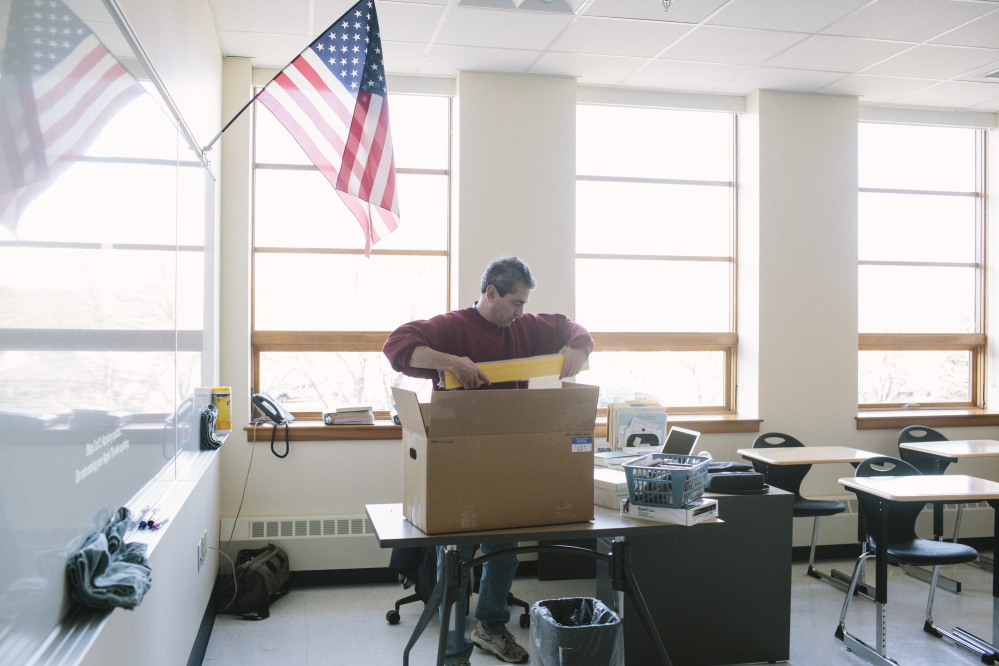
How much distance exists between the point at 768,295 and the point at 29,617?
453cm

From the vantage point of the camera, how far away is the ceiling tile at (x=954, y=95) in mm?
4742

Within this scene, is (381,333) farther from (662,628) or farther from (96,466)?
(96,466)

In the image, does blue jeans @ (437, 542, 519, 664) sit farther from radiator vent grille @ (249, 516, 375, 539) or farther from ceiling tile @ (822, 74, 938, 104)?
ceiling tile @ (822, 74, 938, 104)

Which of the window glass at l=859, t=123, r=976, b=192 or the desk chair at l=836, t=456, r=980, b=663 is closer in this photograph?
the desk chair at l=836, t=456, r=980, b=663

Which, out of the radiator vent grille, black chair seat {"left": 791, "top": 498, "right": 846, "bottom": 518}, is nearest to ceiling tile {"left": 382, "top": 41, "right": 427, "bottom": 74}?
the radiator vent grille

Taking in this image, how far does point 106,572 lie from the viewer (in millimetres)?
1477

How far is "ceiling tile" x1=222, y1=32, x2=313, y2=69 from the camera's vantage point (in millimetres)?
3930

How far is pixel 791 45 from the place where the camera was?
4105 mm

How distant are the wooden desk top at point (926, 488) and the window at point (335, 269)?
2.58 metres

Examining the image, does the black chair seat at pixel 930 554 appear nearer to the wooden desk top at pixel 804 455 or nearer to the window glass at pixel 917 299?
the wooden desk top at pixel 804 455

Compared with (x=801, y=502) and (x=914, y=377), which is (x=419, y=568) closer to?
(x=801, y=502)

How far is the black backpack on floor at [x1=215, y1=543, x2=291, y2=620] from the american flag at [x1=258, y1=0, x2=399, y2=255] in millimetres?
2116

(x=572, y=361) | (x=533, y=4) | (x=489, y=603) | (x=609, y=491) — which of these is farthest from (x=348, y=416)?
(x=533, y=4)

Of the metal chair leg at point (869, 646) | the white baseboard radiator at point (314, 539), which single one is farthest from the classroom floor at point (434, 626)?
the white baseboard radiator at point (314, 539)
